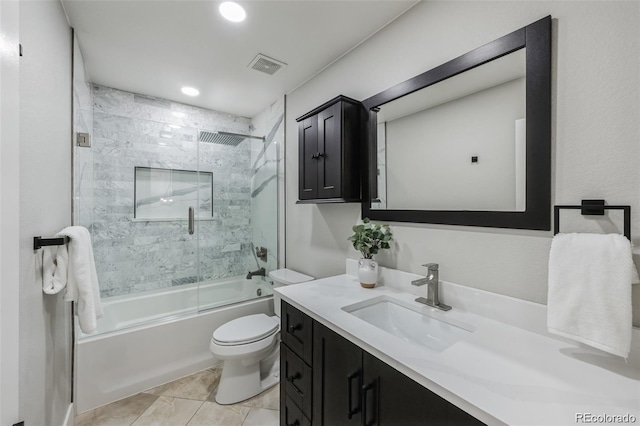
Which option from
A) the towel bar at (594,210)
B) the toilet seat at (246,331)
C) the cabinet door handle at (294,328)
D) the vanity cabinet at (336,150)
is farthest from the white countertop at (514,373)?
the toilet seat at (246,331)

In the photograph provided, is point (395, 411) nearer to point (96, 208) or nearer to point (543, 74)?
point (543, 74)

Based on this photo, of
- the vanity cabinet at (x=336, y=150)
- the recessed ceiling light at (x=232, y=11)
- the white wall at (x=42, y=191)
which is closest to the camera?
the white wall at (x=42, y=191)

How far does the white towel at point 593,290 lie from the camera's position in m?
0.72

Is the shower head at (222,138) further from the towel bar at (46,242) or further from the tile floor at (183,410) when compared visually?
the tile floor at (183,410)

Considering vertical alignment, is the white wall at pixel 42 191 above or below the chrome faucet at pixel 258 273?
above

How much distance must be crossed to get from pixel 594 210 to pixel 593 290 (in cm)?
27

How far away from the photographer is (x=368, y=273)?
1495 millimetres

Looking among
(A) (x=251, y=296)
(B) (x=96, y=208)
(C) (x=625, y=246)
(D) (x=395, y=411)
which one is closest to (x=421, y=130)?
(C) (x=625, y=246)

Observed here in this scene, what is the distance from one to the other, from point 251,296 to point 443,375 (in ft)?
7.25

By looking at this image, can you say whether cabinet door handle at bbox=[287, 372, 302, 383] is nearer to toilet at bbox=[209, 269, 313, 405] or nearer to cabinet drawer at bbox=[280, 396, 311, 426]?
cabinet drawer at bbox=[280, 396, 311, 426]

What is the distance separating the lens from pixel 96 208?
246 centimetres

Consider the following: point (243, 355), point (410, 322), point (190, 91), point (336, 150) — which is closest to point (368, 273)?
point (410, 322)

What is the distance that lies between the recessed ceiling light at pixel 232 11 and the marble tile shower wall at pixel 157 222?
4.47ft

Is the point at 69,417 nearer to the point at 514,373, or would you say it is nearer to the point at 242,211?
the point at 242,211
